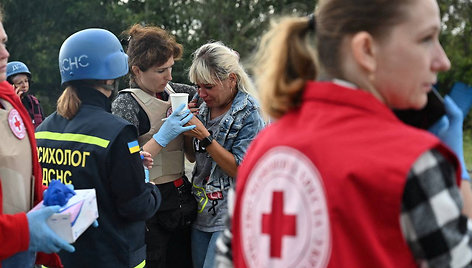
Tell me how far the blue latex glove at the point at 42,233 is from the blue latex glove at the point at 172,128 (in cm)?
119

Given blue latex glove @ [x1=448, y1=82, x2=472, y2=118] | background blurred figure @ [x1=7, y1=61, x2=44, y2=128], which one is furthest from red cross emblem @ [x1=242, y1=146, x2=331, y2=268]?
background blurred figure @ [x1=7, y1=61, x2=44, y2=128]

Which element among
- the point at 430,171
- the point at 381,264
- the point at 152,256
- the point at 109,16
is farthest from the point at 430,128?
the point at 109,16

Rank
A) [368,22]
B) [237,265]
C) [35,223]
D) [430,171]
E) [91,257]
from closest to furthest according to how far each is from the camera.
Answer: [430,171]
[368,22]
[237,265]
[35,223]
[91,257]

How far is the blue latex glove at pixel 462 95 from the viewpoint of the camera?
1623mm

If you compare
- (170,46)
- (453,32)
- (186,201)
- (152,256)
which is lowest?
(453,32)

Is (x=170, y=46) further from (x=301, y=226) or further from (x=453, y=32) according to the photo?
(x=453, y=32)

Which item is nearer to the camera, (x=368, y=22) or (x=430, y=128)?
(x=368, y=22)

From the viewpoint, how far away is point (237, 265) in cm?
149

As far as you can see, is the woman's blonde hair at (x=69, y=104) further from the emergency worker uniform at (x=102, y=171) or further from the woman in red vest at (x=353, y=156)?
the woman in red vest at (x=353, y=156)

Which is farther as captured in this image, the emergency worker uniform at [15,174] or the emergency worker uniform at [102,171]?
the emergency worker uniform at [102,171]

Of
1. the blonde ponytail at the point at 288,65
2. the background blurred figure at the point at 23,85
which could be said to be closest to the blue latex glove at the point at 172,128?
the blonde ponytail at the point at 288,65

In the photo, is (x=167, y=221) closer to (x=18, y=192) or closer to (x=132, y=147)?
(x=132, y=147)

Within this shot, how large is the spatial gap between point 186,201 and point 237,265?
2.20 m

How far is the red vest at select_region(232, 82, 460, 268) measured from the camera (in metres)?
1.14
